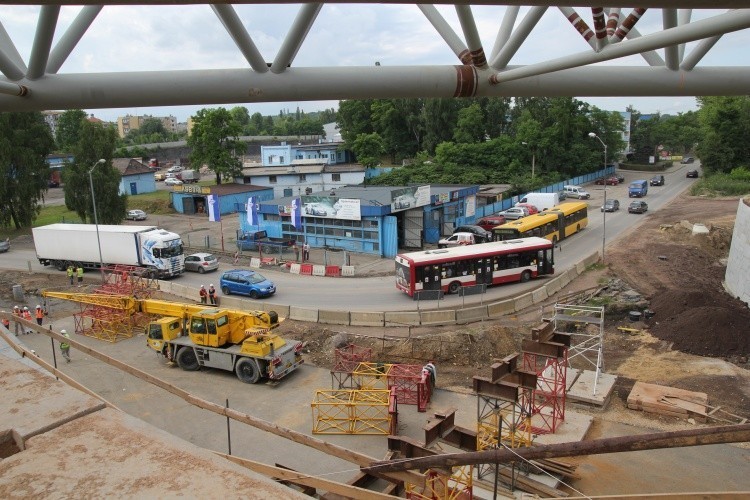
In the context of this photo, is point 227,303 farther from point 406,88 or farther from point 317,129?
point 317,129

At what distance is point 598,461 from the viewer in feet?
41.2

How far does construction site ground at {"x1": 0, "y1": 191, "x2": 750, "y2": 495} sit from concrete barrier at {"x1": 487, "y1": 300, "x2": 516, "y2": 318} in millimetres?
455

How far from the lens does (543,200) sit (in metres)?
44.9

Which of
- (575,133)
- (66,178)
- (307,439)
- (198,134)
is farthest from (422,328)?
(575,133)

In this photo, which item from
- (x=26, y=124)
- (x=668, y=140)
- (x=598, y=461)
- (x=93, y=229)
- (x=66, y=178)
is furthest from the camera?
(x=668, y=140)

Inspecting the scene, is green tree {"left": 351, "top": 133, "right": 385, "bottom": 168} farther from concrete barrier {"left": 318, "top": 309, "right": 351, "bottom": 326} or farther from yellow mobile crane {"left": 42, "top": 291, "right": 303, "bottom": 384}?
yellow mobile crane {"left": 42, "top": 291, "right": 303, "bottom": 384}

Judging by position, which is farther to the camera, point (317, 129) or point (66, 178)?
point (317, 129)

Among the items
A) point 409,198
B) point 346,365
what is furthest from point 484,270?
point 346,365

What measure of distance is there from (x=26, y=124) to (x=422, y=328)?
127 ft

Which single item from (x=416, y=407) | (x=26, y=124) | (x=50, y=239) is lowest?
(x=416, y=407)

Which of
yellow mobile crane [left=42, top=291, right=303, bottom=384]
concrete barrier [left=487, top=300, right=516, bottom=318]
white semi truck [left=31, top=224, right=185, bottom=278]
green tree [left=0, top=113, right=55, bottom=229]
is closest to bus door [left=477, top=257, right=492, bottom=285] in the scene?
concrete barrier [left=487, top=300, right=516, bottom=318]

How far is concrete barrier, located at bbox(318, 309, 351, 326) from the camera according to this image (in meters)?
22.0

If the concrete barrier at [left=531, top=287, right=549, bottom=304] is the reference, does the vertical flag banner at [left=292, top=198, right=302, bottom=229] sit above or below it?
above

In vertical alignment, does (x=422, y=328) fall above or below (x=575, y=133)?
below
